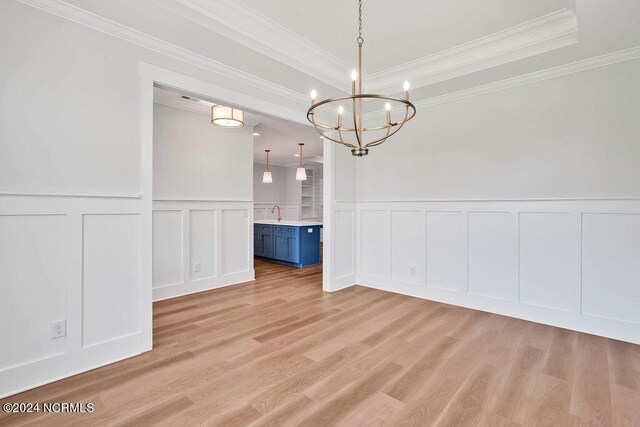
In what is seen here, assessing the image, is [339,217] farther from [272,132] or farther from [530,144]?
[272,132]

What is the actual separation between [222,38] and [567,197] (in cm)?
350

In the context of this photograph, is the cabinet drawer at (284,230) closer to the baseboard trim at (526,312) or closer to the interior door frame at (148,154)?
the baseboard trim at (526,312)

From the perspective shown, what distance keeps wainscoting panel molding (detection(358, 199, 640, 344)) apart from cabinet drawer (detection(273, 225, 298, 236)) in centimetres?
205

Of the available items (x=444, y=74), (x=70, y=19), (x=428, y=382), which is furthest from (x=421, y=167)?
(x=70, y=19)

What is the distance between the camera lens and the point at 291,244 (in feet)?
20.3

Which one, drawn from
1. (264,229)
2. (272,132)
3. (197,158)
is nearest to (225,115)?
(197,158)

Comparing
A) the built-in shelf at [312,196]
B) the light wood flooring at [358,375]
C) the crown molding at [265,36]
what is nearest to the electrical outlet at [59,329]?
the light wood flooring at [358,375]

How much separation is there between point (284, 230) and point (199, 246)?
2146 millimetres

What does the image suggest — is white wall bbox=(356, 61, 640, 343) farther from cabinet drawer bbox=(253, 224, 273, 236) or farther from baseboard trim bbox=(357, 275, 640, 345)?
cabinet drawer bbox=(253, 224, 273, 236)

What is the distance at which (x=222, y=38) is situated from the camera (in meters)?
2.53

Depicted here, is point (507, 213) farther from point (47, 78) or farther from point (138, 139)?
point (47, 78)

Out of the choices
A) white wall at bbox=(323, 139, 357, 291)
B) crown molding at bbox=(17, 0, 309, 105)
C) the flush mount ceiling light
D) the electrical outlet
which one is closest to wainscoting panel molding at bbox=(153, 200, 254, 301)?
the flush mount ceiling light

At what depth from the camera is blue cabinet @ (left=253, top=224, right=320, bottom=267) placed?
608 centimetres

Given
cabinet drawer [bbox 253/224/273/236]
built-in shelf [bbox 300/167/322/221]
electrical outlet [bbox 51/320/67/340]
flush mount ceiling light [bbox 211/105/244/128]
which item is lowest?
electrical outlet [bbox 51/320/67/340]
